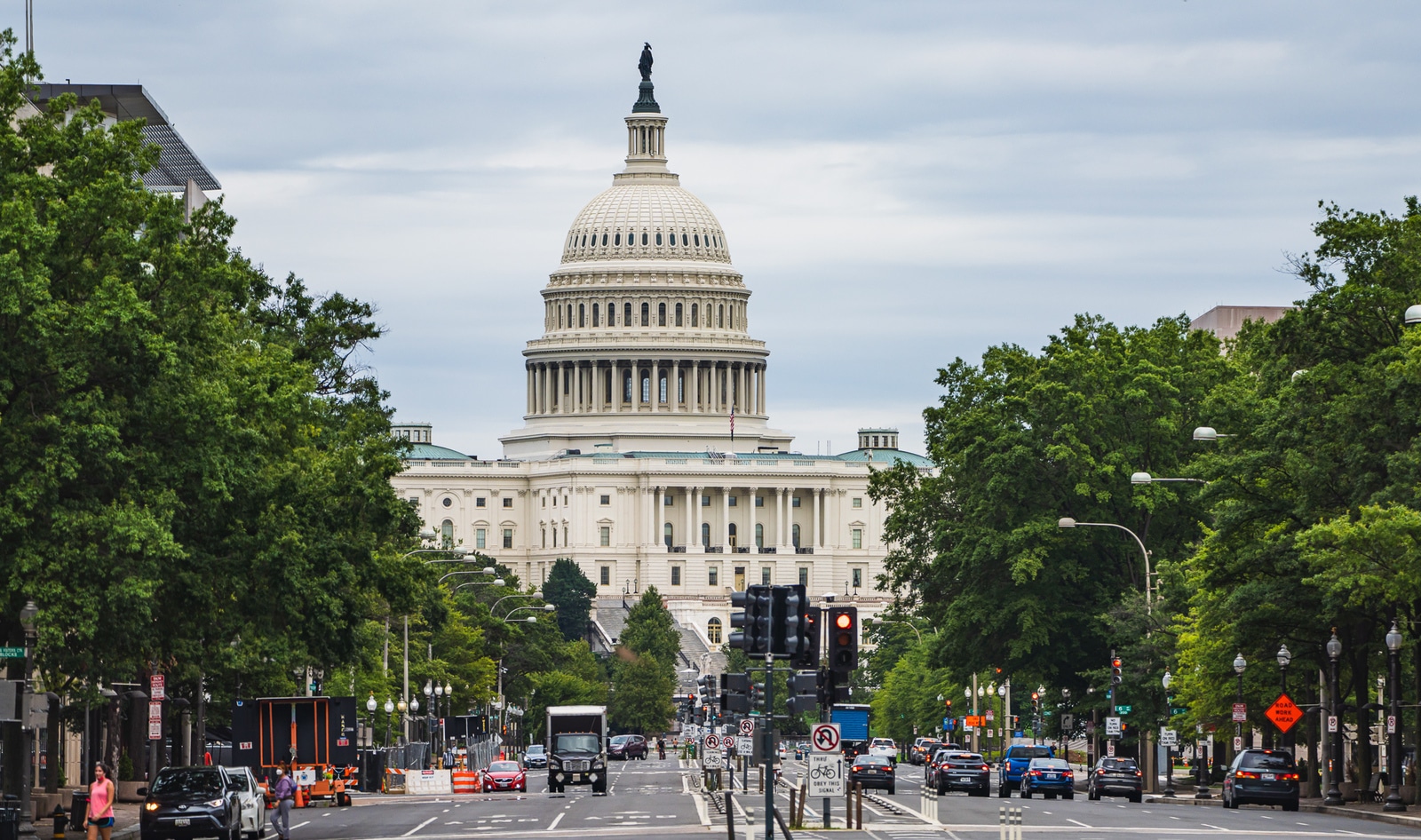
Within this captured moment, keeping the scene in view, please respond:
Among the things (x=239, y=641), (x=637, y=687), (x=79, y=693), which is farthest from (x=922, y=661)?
(x=79, y=693)

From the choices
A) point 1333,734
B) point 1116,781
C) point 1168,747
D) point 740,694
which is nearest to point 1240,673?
point 1333,734

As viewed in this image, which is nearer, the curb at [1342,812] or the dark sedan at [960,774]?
the curb at [1342,812]

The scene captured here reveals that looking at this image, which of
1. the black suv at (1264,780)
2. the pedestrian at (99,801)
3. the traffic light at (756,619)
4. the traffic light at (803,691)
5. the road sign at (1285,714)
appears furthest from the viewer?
the road sign at (1285,714)

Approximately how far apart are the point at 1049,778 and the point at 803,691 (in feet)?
108

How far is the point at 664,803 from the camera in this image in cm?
6462

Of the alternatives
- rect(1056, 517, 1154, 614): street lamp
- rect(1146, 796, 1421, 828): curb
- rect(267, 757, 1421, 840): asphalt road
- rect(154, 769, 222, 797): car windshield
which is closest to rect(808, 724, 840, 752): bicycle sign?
rect(267, 757, 1421, 840): asphalt road

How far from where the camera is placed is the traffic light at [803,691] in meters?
36.7

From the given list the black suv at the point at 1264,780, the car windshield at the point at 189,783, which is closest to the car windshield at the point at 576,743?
the black suv at the point at 1264,780

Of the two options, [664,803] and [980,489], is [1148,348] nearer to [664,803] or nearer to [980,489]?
[980,489]

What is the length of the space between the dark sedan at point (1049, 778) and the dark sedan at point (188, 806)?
Result: 29.5 m

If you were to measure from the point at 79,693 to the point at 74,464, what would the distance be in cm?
649

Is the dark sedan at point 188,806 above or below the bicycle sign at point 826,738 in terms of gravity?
below

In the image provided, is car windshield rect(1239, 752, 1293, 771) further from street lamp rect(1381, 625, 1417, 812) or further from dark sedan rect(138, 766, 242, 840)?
dark sedan rect(138, 766, 242, 840)

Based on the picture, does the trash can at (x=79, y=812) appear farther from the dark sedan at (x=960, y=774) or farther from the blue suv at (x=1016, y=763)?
the dark sedan at (x=960, y=774)
